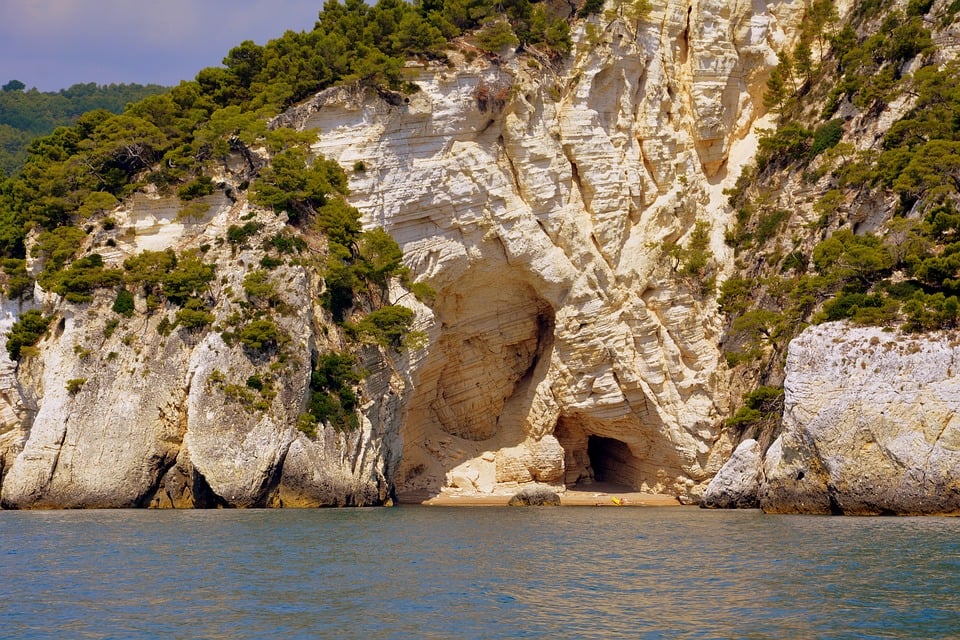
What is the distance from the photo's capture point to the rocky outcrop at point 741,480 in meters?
39.4

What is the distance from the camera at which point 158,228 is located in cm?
4241

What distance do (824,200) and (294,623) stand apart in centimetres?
3176

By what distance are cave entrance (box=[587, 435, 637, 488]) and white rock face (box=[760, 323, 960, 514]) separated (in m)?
14.5

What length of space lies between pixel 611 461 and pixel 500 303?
9759 millimetres

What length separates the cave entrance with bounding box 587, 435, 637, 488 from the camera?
49.2 metres

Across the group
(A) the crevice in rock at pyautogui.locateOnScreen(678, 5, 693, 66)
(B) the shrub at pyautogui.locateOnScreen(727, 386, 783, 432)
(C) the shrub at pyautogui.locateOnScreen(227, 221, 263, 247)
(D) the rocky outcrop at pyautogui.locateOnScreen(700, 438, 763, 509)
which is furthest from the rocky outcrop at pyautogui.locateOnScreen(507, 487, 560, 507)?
(A) the crevice in rock at pyautogui.locateOnScreen(678, 5, 693, 66)

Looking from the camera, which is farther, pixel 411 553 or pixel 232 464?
pixel 232 464

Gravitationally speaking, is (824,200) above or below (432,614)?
above

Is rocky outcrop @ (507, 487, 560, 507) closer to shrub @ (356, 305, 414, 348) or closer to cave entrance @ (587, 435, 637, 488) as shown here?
A: cave entrance @ (587, 435, 637, 488)

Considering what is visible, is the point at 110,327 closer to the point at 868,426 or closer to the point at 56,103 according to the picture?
the point at 868,426

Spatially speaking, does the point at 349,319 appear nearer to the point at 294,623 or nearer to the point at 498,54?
the point at 498,54

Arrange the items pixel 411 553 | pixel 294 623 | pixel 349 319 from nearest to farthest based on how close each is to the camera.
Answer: pixel 294 623 → pixel 411 553 → pixel 349 319

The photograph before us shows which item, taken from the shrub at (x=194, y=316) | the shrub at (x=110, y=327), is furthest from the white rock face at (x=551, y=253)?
the shrub at (x=110, y=327)

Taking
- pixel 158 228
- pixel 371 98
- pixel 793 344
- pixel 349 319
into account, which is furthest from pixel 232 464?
pixel 793 344
